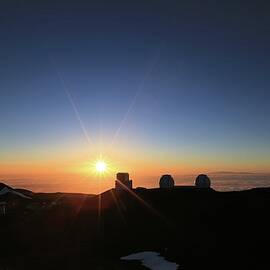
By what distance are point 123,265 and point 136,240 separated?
30.3ft

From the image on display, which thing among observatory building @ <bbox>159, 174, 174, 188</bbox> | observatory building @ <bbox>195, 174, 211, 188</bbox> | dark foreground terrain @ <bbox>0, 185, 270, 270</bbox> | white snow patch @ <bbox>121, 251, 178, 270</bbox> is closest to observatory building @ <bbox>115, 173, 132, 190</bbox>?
dark foreground terrain @ <bbox>0, 185, 270, 270</bbox>

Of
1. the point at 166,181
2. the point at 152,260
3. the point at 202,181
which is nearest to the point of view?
the point at 152,260

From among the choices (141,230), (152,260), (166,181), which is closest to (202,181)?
(166,181)

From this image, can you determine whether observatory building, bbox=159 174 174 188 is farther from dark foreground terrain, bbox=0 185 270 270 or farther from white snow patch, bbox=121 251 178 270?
white snow patch, bbox=121 251 178 270

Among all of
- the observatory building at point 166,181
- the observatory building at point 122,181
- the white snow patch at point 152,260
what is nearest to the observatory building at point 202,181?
the observatory building at point 166,181

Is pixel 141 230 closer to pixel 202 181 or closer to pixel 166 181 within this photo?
pixel 166 181

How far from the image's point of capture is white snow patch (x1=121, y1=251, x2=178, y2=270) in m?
29.9

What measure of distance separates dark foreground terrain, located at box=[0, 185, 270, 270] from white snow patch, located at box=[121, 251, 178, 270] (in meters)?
0.73

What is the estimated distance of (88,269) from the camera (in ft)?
101

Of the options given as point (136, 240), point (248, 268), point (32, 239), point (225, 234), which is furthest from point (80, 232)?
point (248, 268)

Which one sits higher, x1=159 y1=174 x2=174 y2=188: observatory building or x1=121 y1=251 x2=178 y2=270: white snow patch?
x1=159 y1=174 x2=174 y2=188: observatory building

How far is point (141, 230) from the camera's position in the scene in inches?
1699

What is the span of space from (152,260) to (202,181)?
102ft

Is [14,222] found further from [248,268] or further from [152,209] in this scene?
[248,268]
